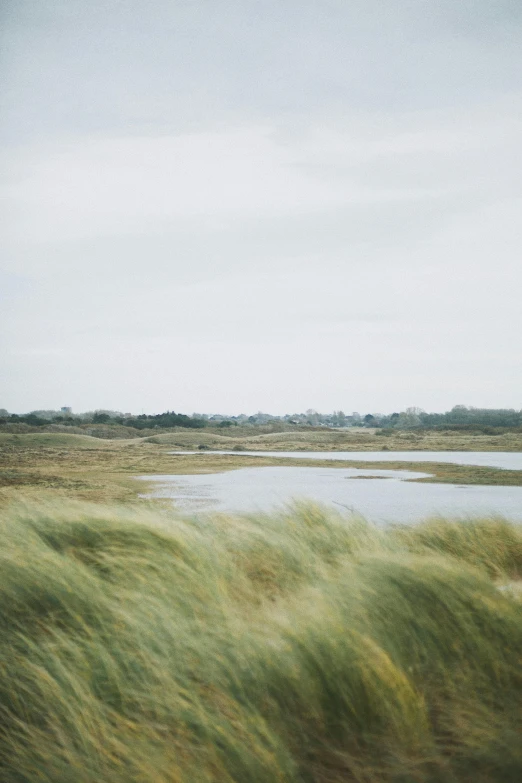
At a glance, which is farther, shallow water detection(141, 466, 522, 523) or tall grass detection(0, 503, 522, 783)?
shallow water detection(141, 466, 522, 523)

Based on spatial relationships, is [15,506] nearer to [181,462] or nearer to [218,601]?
[218,601]

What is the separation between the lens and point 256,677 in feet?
8.05

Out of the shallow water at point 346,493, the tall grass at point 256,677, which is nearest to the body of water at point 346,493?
the shallow water at point 346,493

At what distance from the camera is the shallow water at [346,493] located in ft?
39.6

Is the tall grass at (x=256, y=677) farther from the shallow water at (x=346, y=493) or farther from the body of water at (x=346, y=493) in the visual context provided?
the shallow water at (x=346, y=493)

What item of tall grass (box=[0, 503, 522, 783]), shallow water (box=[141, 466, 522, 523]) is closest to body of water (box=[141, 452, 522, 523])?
shallow water (box=[141, 466, 522, 523])

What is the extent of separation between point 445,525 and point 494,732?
442 cm

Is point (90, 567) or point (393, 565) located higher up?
point (393, 565)

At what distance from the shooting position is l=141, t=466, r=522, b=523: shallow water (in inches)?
475

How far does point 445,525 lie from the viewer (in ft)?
21.0

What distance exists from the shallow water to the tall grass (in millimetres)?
6366

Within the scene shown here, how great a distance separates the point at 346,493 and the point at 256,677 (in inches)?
548

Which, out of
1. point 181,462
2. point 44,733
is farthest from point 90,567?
point 181,462

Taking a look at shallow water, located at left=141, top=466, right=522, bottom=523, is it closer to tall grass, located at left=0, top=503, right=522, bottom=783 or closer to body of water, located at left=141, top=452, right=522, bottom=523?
body of water, located at left=141, top=452, right=522, bottom=523
